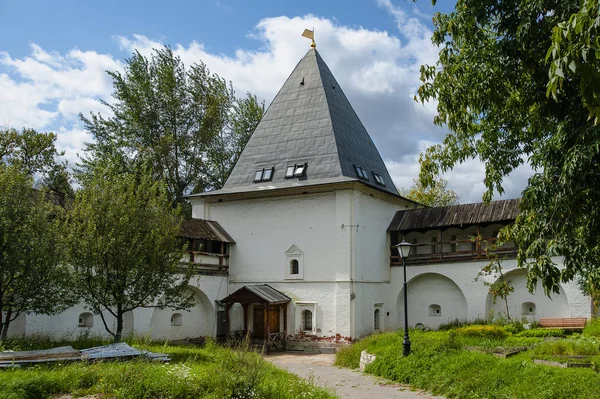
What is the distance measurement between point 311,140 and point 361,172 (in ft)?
8.22

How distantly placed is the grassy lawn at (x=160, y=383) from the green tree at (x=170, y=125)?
18.2 meters

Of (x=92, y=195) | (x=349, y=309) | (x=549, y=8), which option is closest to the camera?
(x=549, y=8)

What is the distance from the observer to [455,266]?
20.9m

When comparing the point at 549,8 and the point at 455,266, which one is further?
the point at 455,266

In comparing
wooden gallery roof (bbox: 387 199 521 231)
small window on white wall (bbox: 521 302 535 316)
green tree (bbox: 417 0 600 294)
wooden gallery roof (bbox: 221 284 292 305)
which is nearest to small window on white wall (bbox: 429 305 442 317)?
small window on white wall (bbox: 521 302 535 316)

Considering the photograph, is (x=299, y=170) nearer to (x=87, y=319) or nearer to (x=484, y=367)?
(x=87, y=319)

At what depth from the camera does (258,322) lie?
69.0 feet

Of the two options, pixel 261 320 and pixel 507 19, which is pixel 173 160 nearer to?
pixel 261 320

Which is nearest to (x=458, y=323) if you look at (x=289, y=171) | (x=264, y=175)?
(x=289, y=171)

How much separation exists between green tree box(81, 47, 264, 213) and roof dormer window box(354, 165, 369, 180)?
9.52 m

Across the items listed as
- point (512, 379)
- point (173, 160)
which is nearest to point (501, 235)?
Result: point (512, 379)

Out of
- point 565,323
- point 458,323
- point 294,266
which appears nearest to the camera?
point 565,323

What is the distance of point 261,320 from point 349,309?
11.6 ft

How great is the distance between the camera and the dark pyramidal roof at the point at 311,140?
2184 cm
